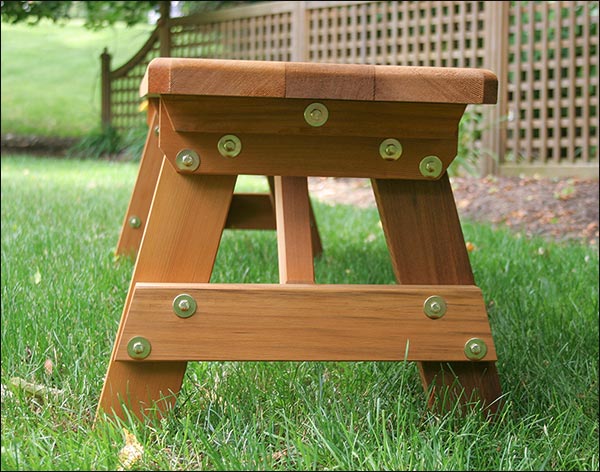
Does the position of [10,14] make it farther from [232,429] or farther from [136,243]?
[232,429]

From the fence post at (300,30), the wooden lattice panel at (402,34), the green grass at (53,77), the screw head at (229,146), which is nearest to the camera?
the screw head at (229,146)

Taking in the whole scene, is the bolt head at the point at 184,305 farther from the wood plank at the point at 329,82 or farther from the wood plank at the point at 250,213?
the wood plank at the point at 250,213

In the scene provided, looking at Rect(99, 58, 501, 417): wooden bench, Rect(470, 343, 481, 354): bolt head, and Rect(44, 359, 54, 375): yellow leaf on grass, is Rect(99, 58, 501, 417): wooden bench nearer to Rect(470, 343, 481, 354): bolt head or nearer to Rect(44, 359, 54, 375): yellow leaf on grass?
Rect(470, 343, 481, 354): bolt head

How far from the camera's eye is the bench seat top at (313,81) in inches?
46.3

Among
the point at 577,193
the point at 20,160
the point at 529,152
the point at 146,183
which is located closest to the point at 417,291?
the point at 146,183

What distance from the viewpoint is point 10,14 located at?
8680mm

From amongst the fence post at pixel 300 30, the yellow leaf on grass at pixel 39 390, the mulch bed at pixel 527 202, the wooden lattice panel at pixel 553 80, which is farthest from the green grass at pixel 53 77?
the yellow leaf on grass at pixel 39 390

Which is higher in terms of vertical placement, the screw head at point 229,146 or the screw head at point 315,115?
the screw head at point 315,115

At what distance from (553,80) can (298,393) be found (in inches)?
218

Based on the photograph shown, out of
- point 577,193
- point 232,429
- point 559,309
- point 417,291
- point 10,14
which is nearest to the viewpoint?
point 232,429

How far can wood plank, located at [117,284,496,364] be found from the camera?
4.03 ft

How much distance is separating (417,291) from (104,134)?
8865 millimetres

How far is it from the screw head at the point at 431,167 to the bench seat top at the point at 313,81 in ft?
0.41

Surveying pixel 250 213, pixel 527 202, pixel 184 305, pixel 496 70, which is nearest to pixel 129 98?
pixel 496 70
